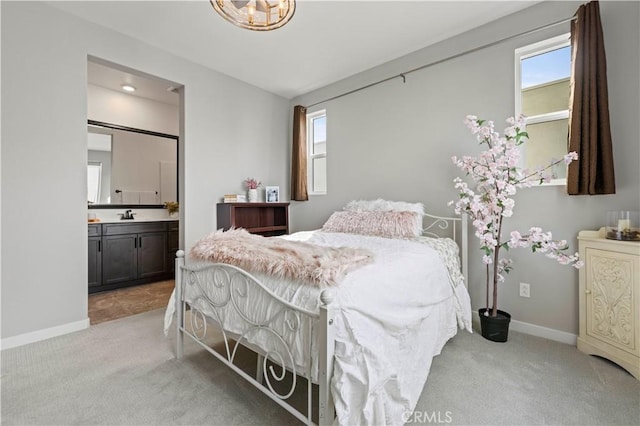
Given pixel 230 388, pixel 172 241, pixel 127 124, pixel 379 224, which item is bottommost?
pixel 230 388

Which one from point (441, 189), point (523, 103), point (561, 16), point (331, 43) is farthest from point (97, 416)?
point (561, 16)

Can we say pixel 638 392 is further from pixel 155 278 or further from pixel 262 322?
pixel 155 278

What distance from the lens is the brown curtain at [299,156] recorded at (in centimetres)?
423

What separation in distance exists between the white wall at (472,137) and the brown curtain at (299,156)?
0.41 metres

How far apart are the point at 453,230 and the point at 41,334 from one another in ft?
12.4

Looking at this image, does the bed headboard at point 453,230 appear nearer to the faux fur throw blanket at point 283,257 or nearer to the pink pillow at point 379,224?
the pink pillow at point 379,224

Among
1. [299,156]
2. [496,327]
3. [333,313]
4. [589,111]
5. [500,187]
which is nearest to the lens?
[333,313]

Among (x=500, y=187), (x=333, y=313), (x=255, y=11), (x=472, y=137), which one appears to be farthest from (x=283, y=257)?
(x=472, y=137)

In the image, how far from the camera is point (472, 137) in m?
2.77

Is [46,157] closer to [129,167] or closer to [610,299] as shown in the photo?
[129,167]

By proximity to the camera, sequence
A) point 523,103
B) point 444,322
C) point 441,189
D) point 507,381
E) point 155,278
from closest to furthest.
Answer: point 507,381
point 444,322
point 523,103
point 441,189
point 155,278

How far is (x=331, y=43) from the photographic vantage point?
3062mm

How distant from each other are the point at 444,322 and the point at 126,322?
2.85 metres

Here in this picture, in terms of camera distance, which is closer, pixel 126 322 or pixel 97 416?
pixel 97 416
